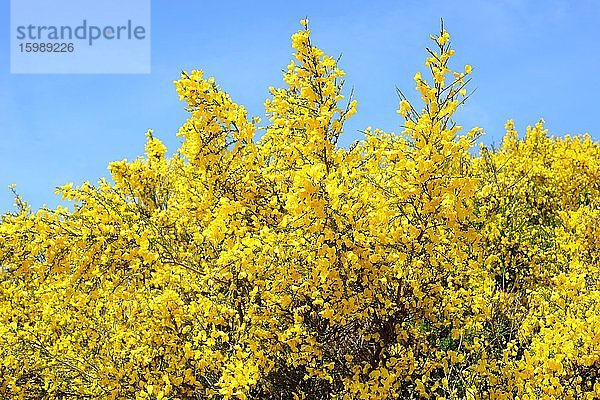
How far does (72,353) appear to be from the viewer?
6848 millimetres

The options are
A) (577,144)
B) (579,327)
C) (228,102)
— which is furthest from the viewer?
(577,144)

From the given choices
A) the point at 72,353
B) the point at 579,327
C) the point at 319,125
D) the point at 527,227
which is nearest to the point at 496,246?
the point at 527,227

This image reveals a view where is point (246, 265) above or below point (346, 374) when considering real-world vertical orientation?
above

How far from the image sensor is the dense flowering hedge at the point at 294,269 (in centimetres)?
542

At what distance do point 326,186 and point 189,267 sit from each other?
1.42 m

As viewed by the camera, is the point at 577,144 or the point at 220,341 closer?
the point at 220,341

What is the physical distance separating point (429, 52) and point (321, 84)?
91cm

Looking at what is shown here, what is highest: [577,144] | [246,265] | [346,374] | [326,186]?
[577,144]

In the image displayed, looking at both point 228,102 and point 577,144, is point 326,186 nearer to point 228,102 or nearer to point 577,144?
point 228,102

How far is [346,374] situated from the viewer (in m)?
5.89

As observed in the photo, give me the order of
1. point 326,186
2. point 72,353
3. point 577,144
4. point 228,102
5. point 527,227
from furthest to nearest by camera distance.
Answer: point 577,144 < point 527,227 < point 72,353 < point 228,102 < point 326,186

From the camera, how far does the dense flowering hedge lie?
17.8ft

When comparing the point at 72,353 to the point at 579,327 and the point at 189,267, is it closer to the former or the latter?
the point at 189,267

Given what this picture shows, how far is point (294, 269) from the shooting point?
5469 mm
